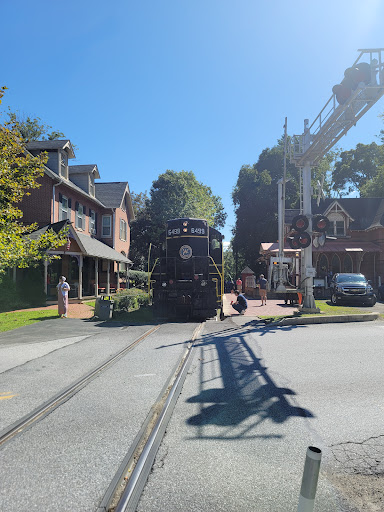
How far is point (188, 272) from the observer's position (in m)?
14.5

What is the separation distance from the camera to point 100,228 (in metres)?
28.7

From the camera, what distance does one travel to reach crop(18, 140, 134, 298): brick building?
68.2 ft

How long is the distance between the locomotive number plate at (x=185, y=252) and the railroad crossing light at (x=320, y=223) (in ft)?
15.6

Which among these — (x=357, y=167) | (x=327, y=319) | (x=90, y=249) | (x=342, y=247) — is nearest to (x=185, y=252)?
(x=327, y=319)

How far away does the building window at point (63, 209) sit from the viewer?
21894 millimetres

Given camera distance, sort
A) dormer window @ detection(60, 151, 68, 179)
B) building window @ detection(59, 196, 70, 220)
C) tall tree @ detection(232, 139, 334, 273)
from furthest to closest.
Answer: tall tree @ detection(232, 139, 334, 273) < dormer window @ detection(60, 151, 68, 179) < building window @ detection(59, 196, 70, 220)

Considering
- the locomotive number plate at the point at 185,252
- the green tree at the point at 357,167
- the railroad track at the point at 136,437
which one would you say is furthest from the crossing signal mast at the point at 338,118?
the green tree at the point at 357,167

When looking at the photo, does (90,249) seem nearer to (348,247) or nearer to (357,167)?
(348,247)

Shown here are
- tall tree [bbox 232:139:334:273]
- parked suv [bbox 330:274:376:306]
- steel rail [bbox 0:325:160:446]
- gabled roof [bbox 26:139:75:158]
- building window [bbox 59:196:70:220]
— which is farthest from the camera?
tall tree [bbox 232:139:334:273]

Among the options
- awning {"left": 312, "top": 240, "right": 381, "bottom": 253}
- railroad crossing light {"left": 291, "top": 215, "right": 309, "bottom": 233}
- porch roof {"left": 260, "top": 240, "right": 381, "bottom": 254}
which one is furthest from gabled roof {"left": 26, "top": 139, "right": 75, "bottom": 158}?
awning {"left": 312, "top": 240, "right": 381, "bottom": 253}

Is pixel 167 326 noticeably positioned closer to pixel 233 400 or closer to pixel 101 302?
pixel 101 302

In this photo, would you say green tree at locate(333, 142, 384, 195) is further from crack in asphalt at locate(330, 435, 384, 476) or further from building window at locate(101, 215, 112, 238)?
crack in asphalt at locate(330, 435, 384, 476)

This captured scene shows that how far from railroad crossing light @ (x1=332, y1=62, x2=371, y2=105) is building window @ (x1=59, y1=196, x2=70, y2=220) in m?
15.9

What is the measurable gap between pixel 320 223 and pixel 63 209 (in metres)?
14.8
